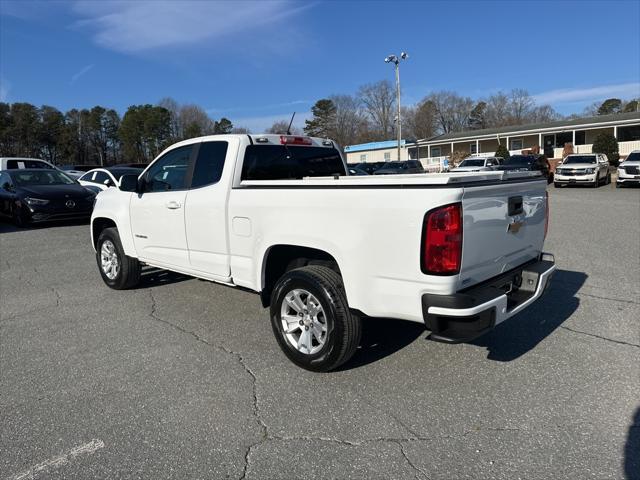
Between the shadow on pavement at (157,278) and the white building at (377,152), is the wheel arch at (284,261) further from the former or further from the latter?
the white building at (377,152)

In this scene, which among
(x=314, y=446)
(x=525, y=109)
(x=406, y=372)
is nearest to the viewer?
(x=314, y=446)

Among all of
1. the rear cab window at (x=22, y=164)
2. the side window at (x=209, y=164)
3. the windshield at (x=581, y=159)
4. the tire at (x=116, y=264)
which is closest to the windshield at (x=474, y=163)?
the windshield at (x=581, y=159)

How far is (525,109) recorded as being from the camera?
93.1 metres

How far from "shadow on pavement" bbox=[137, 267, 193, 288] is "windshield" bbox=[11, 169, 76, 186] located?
8.31m

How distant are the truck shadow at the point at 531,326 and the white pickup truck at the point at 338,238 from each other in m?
0.60

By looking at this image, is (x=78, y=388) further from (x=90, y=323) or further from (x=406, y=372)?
(x=406, y=372)

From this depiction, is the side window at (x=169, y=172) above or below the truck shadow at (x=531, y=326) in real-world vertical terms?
above

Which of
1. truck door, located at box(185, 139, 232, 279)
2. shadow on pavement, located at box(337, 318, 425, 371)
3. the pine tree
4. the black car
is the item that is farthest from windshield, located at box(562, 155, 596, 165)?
the pine tree

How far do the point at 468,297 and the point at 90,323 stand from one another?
405cm

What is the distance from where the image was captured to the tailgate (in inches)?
124

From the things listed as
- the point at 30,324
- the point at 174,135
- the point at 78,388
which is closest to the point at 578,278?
the point at 78,388

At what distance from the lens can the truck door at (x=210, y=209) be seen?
4.49 meters

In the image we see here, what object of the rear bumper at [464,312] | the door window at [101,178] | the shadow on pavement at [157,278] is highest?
the door window at [101,178]

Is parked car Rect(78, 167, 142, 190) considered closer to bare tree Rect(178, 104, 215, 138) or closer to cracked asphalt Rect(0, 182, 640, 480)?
cracked asphalt Rect(0, 182, 640, 480)
